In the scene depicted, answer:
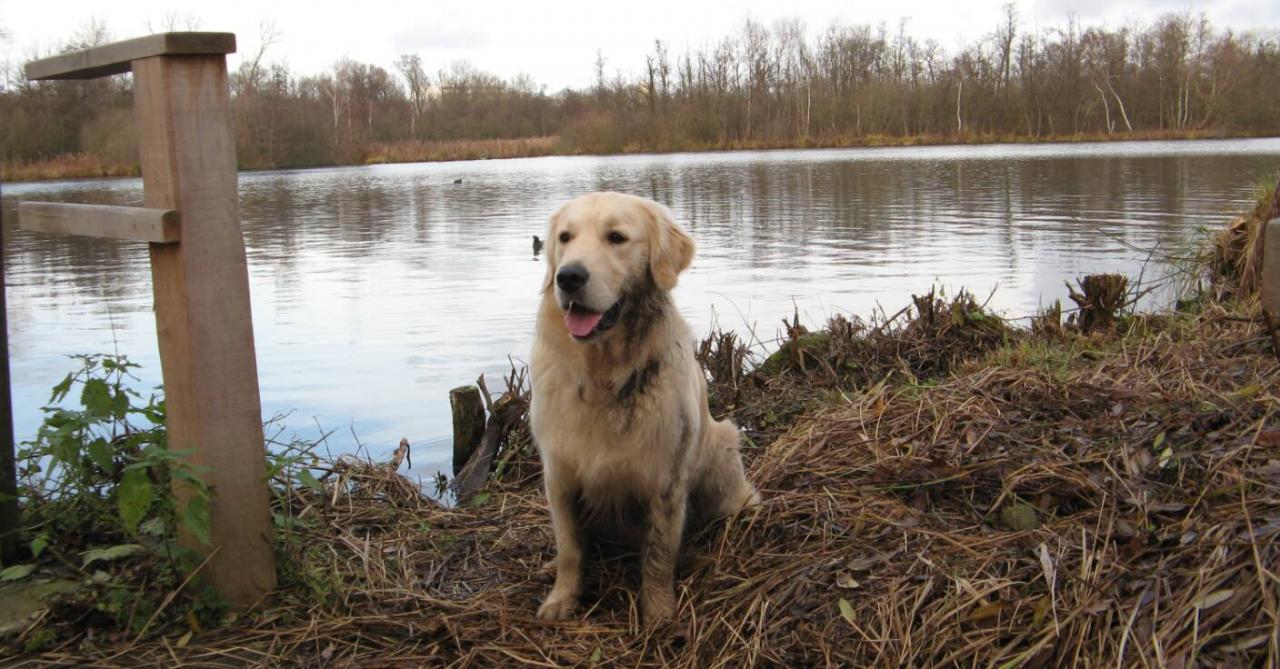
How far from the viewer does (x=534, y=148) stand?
76500 mm

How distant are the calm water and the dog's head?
3.03m

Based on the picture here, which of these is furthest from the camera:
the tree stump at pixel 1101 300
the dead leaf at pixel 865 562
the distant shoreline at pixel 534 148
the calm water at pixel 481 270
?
the distant shoreline at pixel 534 148

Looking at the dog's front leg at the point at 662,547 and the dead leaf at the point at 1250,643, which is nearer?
the dead leaf at the point at 1250,643

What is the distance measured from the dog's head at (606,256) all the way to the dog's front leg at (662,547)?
2.34 feet

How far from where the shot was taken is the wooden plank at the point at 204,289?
10.3 ft

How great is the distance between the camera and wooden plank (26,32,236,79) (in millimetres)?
3059

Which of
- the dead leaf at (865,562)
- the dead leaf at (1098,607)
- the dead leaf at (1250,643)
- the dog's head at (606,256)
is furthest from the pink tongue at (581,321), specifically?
the dead leaf at (1250,643)

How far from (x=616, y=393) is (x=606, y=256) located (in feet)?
1.72

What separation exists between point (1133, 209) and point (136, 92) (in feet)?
67.0

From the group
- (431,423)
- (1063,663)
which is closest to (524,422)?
(431,423)

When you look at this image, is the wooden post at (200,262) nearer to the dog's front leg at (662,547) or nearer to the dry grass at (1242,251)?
the dog's front leg at (662,547)

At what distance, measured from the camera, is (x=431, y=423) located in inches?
286

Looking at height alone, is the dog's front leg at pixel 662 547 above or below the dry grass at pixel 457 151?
below

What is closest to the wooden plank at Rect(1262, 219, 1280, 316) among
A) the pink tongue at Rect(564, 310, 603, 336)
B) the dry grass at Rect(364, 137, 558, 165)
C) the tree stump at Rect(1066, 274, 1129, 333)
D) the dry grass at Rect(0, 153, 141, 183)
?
the tree stump at Rect(1066, 274, 1129, 333)
